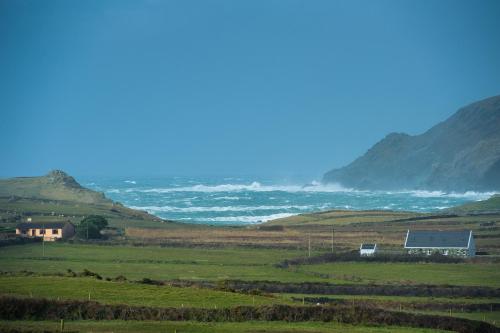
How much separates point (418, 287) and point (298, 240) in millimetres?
44280

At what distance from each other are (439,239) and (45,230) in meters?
42.6

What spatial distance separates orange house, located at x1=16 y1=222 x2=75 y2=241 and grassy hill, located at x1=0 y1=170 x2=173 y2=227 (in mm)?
8626

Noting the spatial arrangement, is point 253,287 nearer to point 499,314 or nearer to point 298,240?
point 499,314

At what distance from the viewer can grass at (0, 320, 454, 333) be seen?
118 feet

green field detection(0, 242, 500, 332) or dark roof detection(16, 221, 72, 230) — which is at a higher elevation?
dark roof detection(16, 221, 72, 230)

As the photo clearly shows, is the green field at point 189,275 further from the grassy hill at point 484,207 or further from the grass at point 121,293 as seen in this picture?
the grassy hill at point 484,207

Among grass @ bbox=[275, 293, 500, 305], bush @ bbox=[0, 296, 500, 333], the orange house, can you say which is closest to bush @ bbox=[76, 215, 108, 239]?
the orange house

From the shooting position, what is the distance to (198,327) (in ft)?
123

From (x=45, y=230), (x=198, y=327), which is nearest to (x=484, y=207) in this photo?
(x=45, y=230)

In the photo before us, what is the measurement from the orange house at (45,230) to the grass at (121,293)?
4884 centimetres

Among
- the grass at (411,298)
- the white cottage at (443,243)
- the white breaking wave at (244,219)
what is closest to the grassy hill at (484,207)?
the white breaking wave at (244,219)

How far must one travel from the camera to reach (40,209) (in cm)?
13212

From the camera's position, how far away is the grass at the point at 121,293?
43.0 m

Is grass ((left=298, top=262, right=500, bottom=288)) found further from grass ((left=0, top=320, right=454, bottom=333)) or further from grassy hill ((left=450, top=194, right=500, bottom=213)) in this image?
grassy hill ((left=450, top=194, right=500, bottom=213))
